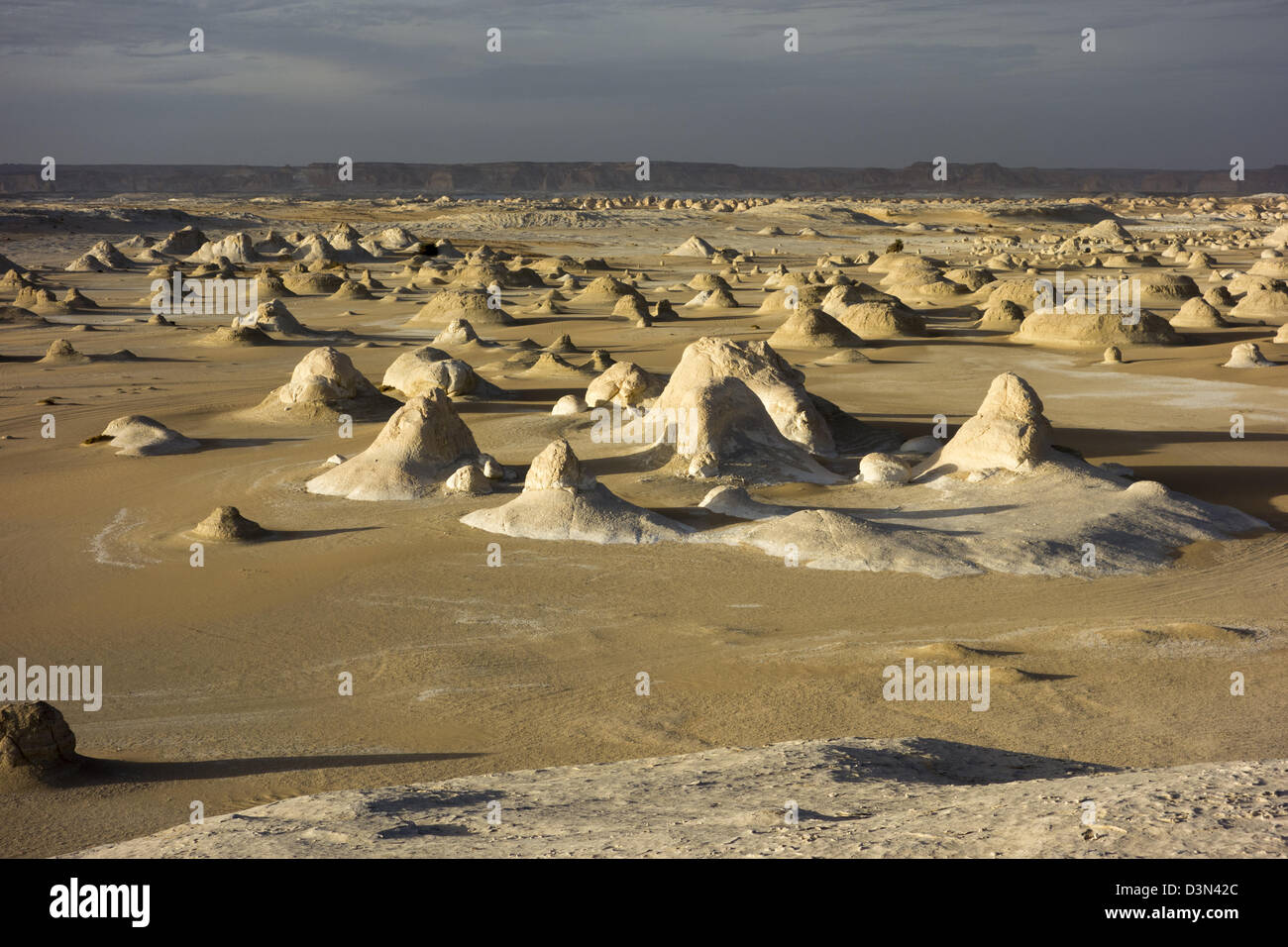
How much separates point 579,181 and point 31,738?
471ft

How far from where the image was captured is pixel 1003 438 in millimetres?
11391

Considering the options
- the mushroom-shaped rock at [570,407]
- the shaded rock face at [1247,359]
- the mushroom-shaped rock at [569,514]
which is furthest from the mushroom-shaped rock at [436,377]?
the shaded rock face at [1247,359]

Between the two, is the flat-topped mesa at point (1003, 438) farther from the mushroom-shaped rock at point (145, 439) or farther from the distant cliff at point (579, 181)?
the distant cliff at point (579, 181)

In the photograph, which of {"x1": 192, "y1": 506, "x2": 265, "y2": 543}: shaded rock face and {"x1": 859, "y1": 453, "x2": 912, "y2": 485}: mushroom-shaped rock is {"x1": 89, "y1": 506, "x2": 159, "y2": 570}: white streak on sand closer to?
{"x1": 192, "y1": 506, "x2": 265, "y2": 543}: shaded rock face

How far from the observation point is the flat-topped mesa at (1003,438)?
11289 mm

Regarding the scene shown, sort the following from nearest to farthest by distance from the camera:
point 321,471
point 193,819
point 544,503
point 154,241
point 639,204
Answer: point 193,819 → point 544,503 → point 321,471 → point 154,241 → point 639,204

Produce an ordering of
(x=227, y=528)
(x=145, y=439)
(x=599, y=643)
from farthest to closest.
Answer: (x=145, y=439)
(x=227, y=528)
(x=599, y=643)

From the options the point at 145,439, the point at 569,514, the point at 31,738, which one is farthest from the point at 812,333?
the point at 31,738

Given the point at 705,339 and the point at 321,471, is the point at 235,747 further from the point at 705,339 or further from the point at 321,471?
the point at 705,339

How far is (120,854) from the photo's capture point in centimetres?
444

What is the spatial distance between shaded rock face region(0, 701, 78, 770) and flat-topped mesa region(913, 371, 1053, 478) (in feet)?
26.7

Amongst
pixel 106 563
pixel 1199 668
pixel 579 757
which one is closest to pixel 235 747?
pixel 579 757

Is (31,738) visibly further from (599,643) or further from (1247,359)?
(1247,359)

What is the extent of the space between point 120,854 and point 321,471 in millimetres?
8310
